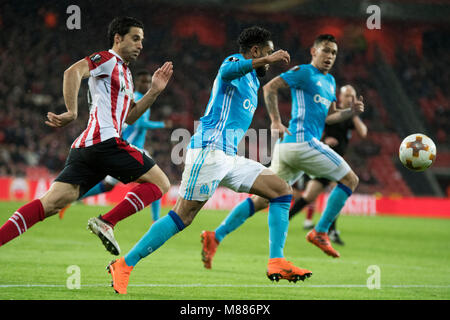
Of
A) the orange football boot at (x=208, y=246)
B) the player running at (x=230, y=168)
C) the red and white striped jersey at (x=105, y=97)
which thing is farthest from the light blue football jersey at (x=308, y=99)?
the red and white striped jersey at (x=105, y=97)

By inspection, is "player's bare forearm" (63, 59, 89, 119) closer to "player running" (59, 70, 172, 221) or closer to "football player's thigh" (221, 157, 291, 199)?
"football player's thigh" (221, 157, 291, 199)

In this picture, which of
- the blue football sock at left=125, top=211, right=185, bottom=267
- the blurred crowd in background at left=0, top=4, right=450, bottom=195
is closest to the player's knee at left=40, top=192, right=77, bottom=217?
the blue football sock at left=125, top=211, right=185, bottom=267

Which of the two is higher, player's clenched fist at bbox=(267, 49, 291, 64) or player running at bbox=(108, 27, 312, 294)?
player's clenched fist at bbox=(267, 49, 291, 64)

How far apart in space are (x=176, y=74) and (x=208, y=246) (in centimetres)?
2004

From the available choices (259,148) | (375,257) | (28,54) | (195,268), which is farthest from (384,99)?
(195,268)

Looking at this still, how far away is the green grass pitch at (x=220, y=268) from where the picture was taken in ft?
16.6

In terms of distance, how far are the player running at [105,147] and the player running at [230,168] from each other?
23cm

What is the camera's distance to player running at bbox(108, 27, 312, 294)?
510 cm

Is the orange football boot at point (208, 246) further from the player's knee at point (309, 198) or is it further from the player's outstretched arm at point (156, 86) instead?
the player's knee at point (309, 198)

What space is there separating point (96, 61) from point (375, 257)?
203 inches

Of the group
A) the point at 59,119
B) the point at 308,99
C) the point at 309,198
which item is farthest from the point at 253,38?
the point at 309,198

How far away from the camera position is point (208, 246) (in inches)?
263

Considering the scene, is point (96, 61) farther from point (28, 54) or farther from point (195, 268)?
point (28, 54)

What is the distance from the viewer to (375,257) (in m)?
8.64
